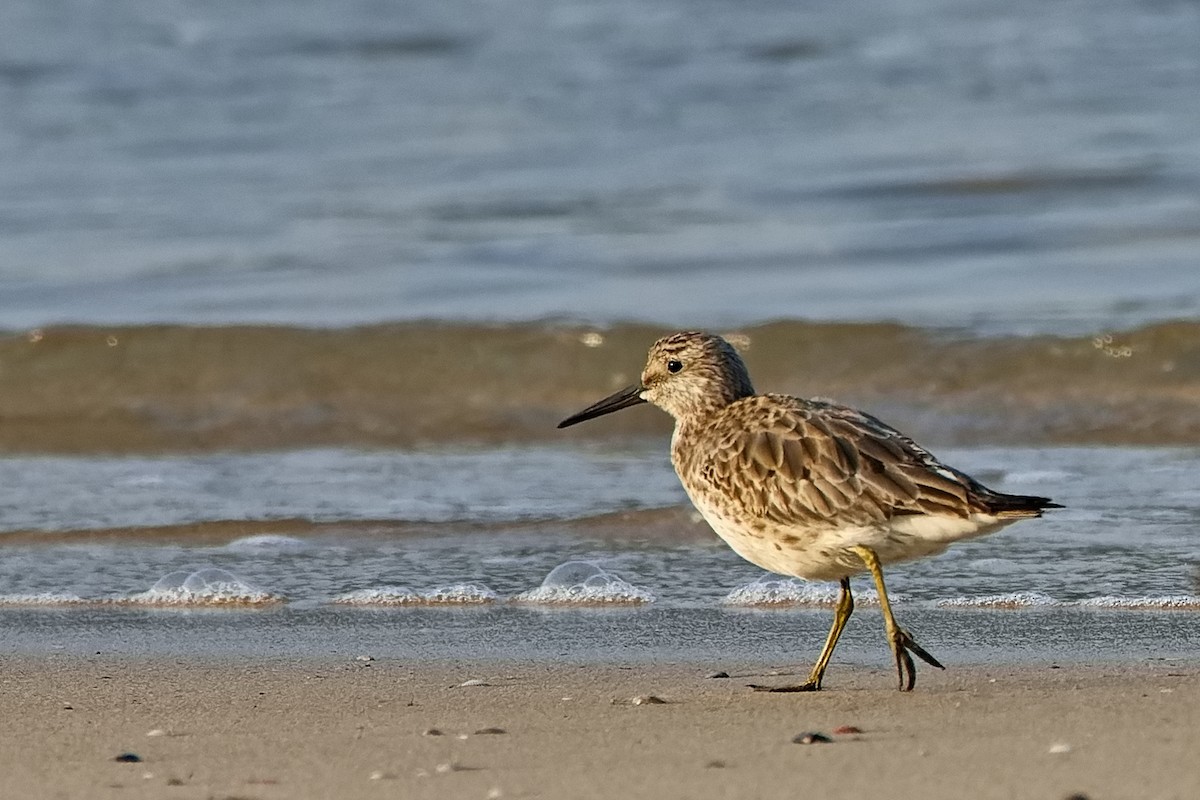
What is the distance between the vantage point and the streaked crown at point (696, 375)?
5.40 metres

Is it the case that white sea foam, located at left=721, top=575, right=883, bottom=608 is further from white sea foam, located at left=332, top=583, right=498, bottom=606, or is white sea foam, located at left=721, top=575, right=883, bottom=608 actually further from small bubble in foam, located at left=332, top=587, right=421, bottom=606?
small bubble in foam, located at left=332, top=587, right=421, bottom=606

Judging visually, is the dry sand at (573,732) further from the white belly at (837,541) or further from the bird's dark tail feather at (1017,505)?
the bird's dark tail feather at (1017,505)

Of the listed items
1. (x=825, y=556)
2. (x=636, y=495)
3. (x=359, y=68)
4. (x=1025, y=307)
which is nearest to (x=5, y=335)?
(x=636, y=495)

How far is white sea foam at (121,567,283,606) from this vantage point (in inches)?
233

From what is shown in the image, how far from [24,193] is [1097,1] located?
10725mm

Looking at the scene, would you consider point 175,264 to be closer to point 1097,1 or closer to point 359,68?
point 359,68

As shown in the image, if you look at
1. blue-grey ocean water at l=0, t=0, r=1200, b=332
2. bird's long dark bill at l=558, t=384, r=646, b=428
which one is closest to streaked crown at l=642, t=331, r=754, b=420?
bird's long dark bill at l=558, t=384, r=646, b=428

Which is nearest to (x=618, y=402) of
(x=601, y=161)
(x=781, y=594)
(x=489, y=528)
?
(x=781, y=594)

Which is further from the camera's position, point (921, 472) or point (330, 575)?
point (330, 575)

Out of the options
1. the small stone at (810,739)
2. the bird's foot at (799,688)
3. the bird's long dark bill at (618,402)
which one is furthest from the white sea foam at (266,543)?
the small stone at (810,739)

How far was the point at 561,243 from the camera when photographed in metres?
12.3

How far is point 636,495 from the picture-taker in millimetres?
7270

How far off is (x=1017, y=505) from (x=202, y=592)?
2664 mm

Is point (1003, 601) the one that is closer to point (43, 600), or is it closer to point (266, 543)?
point (266, 543)
